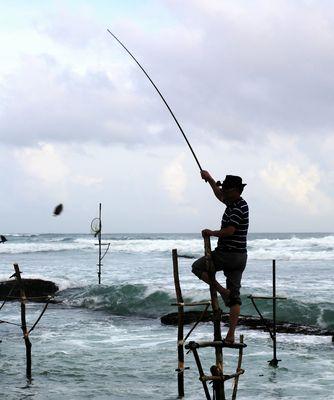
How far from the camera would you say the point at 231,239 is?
6.91 m

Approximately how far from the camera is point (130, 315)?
22422 mm

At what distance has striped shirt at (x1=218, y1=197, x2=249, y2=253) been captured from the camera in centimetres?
681

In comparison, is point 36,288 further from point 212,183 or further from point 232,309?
point 212,183

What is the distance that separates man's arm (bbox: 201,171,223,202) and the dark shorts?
0.64 m

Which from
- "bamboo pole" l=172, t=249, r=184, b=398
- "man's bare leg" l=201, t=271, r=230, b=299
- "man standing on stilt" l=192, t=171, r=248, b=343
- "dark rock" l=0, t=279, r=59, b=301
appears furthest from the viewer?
"dark rock" l=0, t=279, r=59, b=301

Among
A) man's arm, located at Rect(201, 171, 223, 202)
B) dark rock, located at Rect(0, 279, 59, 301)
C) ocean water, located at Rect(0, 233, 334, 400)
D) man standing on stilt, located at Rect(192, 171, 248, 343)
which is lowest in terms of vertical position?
ocean water, located at Rect(0, 233, 334, 400)

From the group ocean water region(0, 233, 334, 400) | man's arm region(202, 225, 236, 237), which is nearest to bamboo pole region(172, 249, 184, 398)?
ocean water region(0, 233, 334, 400)

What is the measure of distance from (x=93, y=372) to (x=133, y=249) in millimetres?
48569

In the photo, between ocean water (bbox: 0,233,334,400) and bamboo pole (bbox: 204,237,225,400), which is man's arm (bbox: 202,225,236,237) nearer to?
bamboo pole (bbox: 204,237,225,400)

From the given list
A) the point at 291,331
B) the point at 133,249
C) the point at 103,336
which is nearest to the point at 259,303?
the point at 291,331

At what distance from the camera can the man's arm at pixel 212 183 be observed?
6633 millimetres

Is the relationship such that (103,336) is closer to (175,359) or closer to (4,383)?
(175,359)

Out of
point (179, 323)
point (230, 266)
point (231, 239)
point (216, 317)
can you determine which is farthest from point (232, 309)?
point (179, 323)

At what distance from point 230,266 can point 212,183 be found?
0.99m
